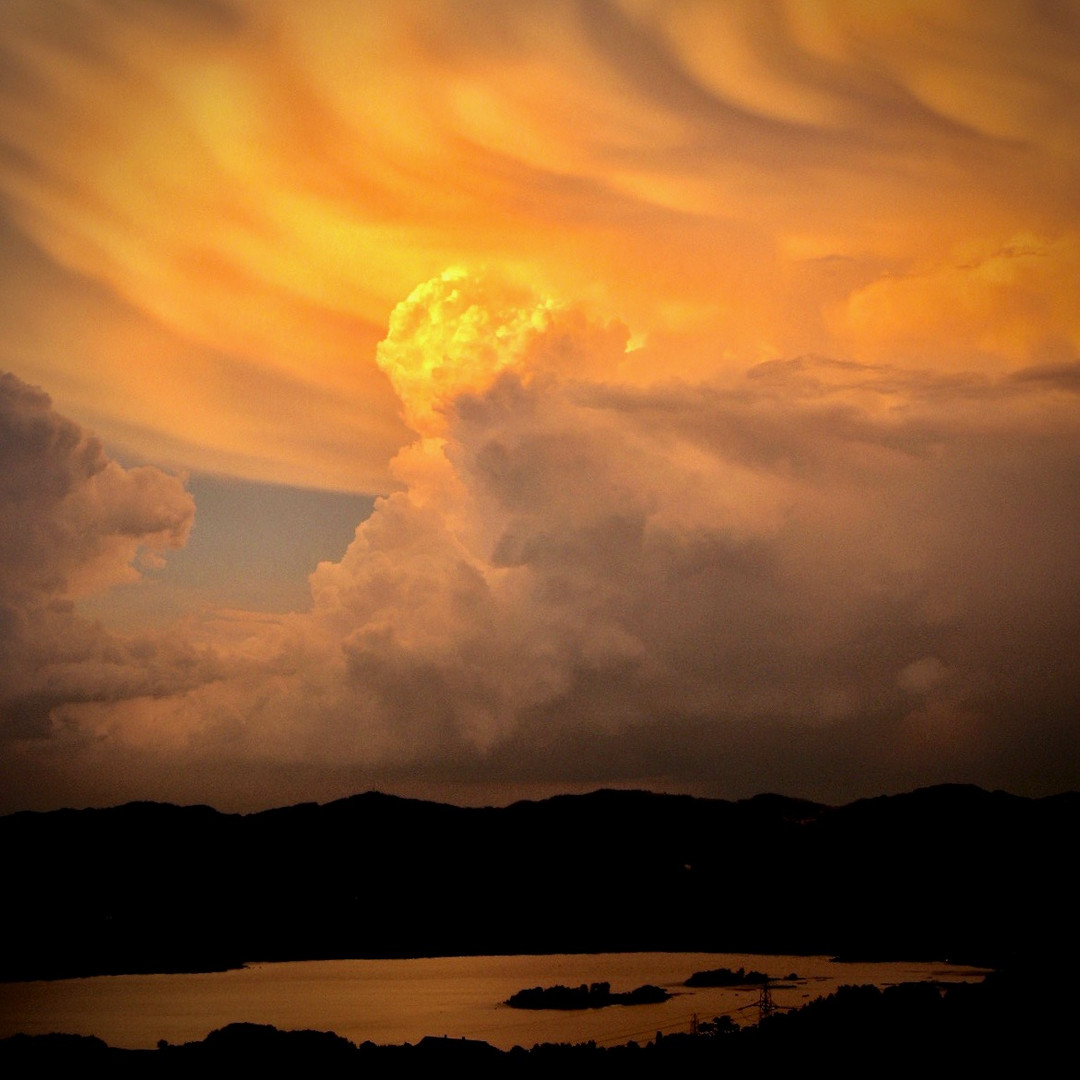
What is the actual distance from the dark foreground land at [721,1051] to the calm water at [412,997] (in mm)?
22955

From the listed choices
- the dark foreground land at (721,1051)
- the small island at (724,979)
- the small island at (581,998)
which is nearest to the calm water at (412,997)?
the small island at (581,998)

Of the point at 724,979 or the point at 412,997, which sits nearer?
the point at 412,997

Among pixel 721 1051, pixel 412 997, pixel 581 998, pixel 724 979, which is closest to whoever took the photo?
pixel 721 1051

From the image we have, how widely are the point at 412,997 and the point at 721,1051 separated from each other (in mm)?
74317

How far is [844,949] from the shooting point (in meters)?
191

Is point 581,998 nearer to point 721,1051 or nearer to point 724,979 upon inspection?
point 724,979

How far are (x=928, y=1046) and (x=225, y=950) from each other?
145m

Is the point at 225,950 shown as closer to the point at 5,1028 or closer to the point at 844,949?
the point at 5,1028

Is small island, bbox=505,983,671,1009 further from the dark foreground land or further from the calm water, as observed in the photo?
the dark foreground land

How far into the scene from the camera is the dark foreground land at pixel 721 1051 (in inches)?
3017

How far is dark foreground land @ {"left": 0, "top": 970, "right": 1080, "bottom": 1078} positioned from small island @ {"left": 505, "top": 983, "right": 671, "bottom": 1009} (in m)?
44.3

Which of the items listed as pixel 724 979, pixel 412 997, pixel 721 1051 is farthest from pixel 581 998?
pixel 721 1051

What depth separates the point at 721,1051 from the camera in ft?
266

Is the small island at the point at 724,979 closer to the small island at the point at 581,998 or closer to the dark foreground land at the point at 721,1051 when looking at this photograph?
the small island at the point at 581,998
